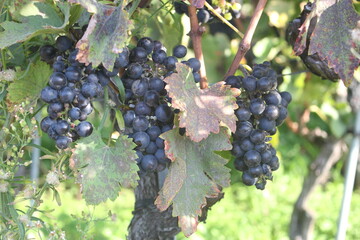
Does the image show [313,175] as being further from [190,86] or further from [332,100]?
[190,86]

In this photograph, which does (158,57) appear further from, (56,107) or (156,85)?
(56,107)

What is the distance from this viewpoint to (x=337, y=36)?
0.77 metres

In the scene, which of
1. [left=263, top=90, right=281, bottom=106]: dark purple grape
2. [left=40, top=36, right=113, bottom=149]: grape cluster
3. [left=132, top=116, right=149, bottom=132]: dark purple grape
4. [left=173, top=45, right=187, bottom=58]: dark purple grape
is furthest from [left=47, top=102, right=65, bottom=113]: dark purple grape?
[left=263, top=90, right=281, bottom=106]: dark purple grape

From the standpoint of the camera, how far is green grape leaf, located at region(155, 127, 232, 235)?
74 centimetres

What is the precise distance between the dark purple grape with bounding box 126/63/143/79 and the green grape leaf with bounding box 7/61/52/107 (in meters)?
0.15

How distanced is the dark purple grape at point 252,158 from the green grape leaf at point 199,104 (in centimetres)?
10

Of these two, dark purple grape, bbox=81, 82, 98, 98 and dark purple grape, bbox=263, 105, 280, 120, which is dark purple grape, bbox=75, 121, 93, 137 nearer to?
dark purple grape, bbox=81, 82, 98, 98

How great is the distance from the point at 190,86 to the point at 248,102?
0.12m

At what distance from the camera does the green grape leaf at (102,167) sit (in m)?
0.71

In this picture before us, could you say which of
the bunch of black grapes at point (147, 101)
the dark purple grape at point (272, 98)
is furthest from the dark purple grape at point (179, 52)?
the dark purple grape at point (272, 98)

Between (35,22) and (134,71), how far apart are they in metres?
0.16

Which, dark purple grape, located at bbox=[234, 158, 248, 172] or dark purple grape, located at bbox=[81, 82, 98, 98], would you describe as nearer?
dark purple grape, located at bbox=[81, 82, 98, 98]

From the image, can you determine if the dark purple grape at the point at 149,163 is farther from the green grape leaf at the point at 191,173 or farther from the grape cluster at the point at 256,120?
the grape cluster at the point at 256,120

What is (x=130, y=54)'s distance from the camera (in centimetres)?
79
